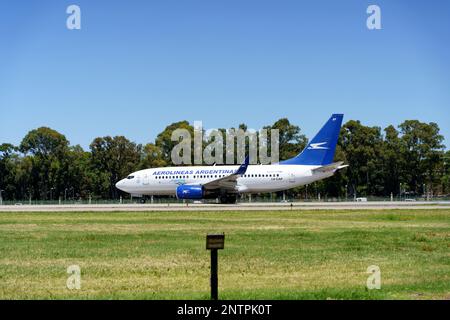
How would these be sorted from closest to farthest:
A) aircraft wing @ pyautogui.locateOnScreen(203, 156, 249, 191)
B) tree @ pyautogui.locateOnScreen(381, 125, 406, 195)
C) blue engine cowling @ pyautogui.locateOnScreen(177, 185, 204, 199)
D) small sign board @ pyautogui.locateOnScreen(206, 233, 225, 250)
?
small sign board @ pyautogui.locateOnScreen(206, 233, 225, 250) → blue engine cowling @ pyautogui.locateOnScreen(177, 185, 204, 199) → aircraft wing @ pyautogui.locateOnScreen(203, 156, 249, 191) → tree @ pyautogui.locateOnScreen(381, 125, 406, 195)

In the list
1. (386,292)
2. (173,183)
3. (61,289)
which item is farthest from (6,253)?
(173,183)

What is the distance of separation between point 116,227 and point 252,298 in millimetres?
18955

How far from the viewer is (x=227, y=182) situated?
62.1 metres

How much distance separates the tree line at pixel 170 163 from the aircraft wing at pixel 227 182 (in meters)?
41.2

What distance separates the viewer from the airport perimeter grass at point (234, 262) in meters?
13.4

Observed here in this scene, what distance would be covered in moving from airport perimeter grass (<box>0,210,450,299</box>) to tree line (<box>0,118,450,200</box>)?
251 feet

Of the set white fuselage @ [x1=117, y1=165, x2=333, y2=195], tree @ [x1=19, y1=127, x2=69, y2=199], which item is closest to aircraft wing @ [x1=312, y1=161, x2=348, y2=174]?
white fuselage @ [x1=117, y1=165, x2=333, y2=195]

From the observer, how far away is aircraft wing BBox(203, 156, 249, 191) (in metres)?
60.2

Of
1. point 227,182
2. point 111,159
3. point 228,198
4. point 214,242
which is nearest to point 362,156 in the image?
point 111,159

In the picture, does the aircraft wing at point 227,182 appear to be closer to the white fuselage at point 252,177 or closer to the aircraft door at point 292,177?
the white fuselage at point 252,177

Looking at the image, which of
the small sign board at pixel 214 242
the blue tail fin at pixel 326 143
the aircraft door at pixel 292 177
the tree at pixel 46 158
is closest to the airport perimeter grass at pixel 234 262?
the small sign board at pixel 214 242

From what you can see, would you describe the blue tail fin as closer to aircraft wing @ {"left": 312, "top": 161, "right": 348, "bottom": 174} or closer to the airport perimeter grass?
aircraft wing @ {"left": 312, "top": 161, "right": 348, "bottom": 174}
